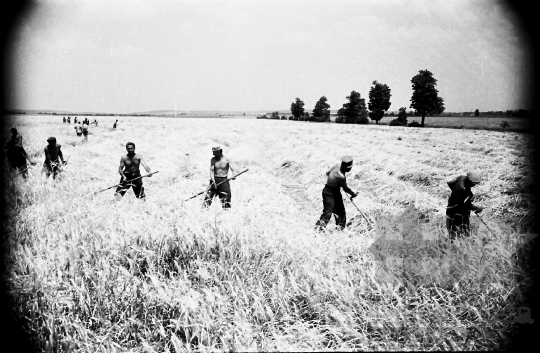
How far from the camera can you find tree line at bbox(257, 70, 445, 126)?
59156 mm

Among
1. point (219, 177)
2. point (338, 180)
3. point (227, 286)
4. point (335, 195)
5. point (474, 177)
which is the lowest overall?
point (227, 286)

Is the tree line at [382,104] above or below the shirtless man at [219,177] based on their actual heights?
above

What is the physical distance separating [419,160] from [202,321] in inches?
527

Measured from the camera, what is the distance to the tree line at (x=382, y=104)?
194 feet

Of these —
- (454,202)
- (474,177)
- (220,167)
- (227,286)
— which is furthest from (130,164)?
(474,177)

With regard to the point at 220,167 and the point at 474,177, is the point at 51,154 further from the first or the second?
the point at 474,177

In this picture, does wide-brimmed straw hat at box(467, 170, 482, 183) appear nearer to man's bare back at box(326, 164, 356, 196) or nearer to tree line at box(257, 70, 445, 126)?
man's bare back at box(326, 164, 356, 196)

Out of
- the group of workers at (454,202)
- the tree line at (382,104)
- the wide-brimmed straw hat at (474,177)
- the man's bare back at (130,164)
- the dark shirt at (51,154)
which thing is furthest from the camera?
the tree line at (382,104)

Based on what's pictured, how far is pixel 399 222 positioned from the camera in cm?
561

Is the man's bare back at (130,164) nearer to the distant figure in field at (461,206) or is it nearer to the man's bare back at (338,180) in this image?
the man's bare back at (338,180)

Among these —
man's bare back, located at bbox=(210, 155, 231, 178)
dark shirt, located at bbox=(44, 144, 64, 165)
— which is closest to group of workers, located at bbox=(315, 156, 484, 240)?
man's bare back, located at bbox=(210, 155, 231, 178)

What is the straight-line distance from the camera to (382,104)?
69.6 m

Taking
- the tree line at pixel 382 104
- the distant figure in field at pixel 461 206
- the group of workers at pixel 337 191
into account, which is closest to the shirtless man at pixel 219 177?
the group of workers at pixel 337 191

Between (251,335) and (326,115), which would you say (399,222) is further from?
(326,115)
